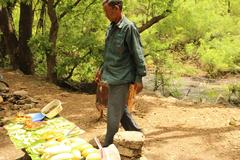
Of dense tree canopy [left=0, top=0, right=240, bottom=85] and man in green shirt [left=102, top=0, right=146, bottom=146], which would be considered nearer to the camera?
man in green shirt [left=102, top=0, right=146, bottom=146]

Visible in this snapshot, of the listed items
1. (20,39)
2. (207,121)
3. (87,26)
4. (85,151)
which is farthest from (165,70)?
(85,151)

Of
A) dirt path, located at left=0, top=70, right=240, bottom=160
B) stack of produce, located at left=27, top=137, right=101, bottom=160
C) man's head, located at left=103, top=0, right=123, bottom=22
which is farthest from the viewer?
dirt path, located at left=0, top=70, right=240, bottom=160

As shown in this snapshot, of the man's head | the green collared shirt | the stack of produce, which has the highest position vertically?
the man's head

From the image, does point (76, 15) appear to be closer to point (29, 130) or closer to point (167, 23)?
point (167, 23)

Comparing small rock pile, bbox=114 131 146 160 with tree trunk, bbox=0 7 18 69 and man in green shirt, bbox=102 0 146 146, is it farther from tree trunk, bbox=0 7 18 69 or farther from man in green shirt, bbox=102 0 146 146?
tree trunk, bbox=0 7 18 69

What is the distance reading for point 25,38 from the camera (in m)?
12.9

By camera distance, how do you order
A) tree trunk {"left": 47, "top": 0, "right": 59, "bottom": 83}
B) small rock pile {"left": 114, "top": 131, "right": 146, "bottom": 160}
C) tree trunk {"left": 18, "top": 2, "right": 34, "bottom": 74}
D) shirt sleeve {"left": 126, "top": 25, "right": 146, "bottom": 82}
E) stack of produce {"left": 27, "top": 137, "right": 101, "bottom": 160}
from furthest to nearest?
tree trunk {"left": 18, "top": 2, "right": 34, "bottom": 74} < tree trunk {"left": 47, "top": 0, "right": 59, "bottom": 83} < small rock pile {"left": 114, "top": 131, "right": 146, "bottom": 160} < shirt sleeve {"left": 126, "top": 25, "right": 146, "bottom": 82} < stack of produce {"left": 27, "top": 137, "right": 101, "bottom": 160}

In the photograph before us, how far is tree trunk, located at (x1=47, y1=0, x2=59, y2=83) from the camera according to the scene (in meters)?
11.0

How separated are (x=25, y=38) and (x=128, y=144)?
349 inches

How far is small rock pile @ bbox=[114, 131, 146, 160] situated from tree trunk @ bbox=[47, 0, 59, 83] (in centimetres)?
664

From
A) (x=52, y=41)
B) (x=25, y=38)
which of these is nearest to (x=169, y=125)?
(x=52, y=41)

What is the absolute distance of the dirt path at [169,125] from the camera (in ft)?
20.4

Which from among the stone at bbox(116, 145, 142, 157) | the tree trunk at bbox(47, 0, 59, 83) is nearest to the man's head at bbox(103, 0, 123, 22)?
the stone at bbox(116, 145, 142, 157)

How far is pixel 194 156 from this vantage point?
20.0 feet
